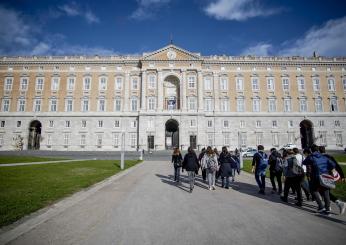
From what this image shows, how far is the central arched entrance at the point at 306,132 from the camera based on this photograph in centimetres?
4700

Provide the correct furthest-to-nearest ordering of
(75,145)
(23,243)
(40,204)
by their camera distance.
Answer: (75,145) → (40,204) → (23,243)

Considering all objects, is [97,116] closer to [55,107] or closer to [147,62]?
[55,107]

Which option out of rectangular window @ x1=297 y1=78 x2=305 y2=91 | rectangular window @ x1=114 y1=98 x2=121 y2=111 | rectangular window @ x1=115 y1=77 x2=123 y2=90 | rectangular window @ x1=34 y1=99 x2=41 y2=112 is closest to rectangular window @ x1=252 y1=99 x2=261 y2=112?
rectangular window @ x1=297 y1=78 x2=305 y2=91

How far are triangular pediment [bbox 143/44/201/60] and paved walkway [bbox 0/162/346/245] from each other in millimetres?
41464

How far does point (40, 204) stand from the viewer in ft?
22.1

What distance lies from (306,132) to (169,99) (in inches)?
1238

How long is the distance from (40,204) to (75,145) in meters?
42.9

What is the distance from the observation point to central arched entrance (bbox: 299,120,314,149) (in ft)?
154

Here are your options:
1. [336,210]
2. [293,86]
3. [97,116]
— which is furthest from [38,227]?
[293,86]

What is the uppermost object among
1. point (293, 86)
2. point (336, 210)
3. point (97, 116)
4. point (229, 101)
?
point (293, 86)

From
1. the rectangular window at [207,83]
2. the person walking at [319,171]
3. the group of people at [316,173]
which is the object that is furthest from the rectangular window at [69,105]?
the person walking at [319,171]

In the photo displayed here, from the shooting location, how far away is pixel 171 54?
4634 cm

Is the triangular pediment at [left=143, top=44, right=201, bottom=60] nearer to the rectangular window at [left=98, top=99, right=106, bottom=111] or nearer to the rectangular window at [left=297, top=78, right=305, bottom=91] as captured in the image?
the rectangular window at [left=98, top=99, right=106, bottom=111]

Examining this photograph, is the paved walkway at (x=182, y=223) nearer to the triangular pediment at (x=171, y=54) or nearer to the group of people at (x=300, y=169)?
the group of people at (x=300, y=169)
